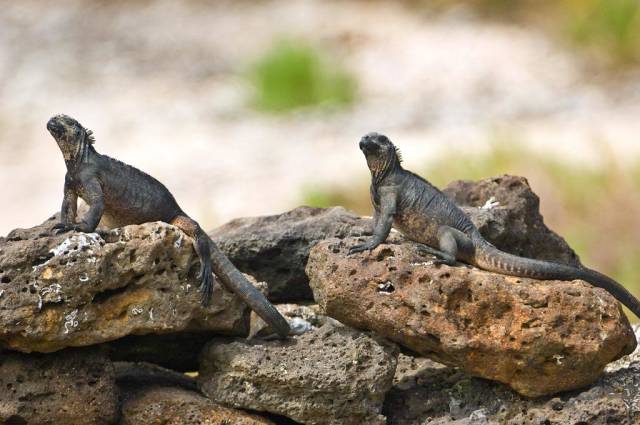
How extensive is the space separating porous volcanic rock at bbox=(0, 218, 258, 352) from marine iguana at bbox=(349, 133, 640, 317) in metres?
0.89

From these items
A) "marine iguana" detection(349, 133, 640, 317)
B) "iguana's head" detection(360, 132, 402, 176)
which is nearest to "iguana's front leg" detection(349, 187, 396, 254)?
"marine iguana" detection(349, 133, 640, 317)

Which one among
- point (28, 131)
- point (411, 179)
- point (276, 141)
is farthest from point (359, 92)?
point (411, 179)

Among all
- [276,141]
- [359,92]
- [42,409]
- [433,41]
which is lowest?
[42,409]

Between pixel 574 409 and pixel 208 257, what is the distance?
1933 mm

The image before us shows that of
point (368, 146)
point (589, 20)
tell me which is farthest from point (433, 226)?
point (589, 20)

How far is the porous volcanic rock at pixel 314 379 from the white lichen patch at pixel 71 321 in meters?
0.77

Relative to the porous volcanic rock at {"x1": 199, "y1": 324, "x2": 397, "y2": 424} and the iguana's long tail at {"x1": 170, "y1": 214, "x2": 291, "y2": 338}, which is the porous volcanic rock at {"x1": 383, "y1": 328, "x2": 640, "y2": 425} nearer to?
the porous volcanic rock at {"x1": 199, "y1": 324, "x2": 397, "y2": 424}

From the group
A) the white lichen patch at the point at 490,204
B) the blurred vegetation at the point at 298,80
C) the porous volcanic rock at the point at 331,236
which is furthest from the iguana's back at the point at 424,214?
the blurred vegetation at the point at 298,80

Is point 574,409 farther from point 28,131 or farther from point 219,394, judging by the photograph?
point 28,131

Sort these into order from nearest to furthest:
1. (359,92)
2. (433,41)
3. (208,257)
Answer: (208,257)
(359,92)
(433,41)

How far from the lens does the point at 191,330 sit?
6441 mm

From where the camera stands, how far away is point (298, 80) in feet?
71.2

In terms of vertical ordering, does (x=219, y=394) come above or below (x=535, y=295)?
→ below

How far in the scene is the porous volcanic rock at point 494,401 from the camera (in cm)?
599
